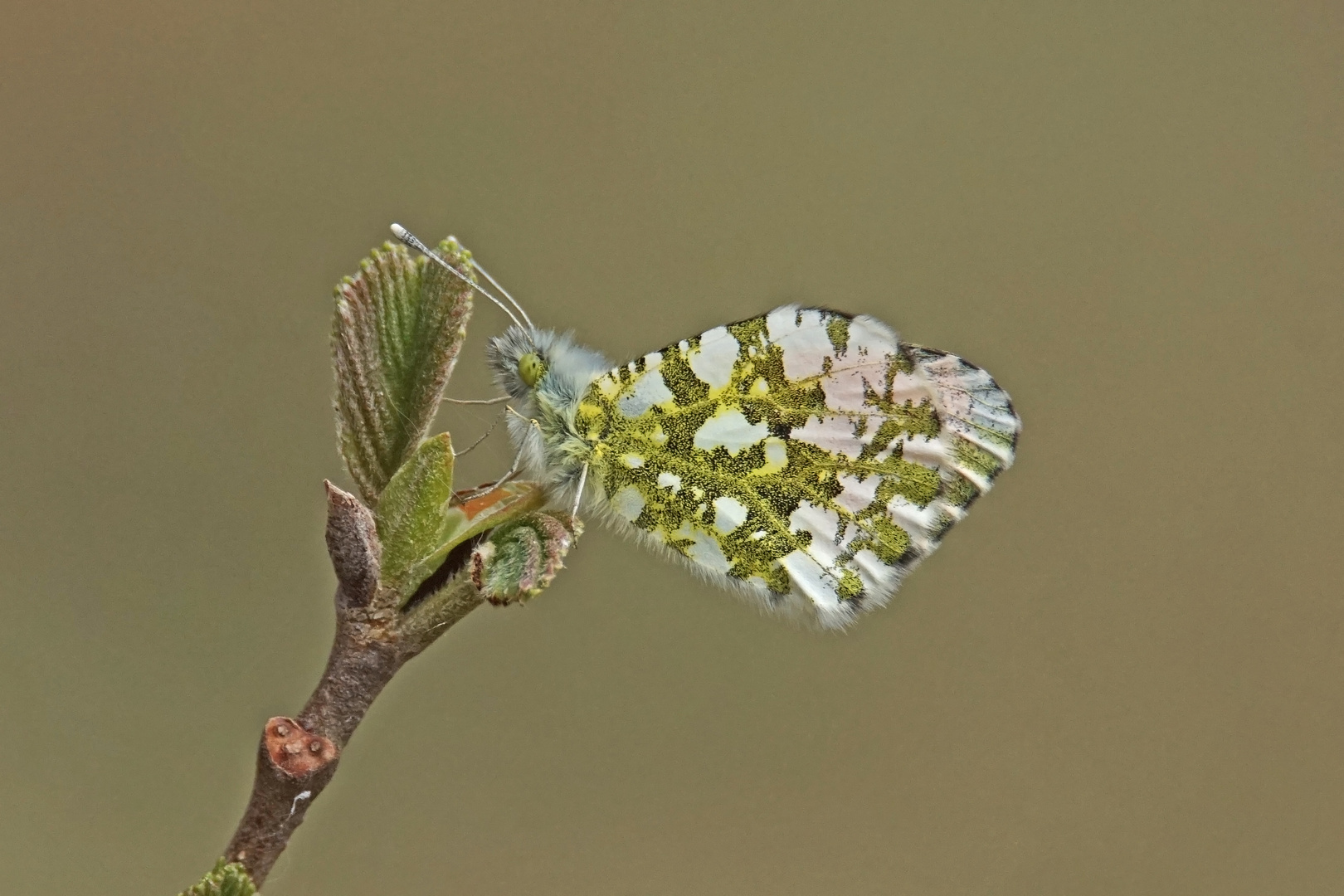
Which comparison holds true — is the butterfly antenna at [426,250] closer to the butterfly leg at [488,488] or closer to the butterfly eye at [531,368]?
the butterfly leg at [488,488]

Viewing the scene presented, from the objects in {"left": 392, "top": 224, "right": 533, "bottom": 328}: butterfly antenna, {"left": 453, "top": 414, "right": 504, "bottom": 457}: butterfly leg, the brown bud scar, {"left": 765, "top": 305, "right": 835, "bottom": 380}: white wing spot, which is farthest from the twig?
{"left": 765, "top": 305, "right": 835, "bottom": 380}: white wing spot

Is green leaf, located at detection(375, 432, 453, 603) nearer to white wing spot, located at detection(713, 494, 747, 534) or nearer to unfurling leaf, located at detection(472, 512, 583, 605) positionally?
unfurling leaf, located at detection(472, 512, 583, 605)

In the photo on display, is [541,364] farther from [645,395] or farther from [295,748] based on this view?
[295,748]

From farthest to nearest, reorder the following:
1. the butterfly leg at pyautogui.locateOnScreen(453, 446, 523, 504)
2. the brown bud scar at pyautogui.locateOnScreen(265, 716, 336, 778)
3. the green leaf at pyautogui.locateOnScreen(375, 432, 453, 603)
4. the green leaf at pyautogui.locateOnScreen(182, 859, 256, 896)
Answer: the butterfly leg at pyautogui.locateOnScreen(453, 446, 523, 504)
the green leaf at pyautogui.locateOnScreen(375, 432, 453, 603)
the brown bud scar at pyautogui.locateOnScreen(265, 716, 336, 778)
the green leaf at pyautogui.locateOnScreen(182, 859, 256, 896)

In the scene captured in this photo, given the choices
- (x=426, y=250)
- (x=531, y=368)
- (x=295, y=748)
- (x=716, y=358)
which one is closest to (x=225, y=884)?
(x=295, y=748)

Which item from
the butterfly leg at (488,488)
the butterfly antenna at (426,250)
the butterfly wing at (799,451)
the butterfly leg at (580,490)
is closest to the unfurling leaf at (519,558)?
the butterfly leg at (488,488)

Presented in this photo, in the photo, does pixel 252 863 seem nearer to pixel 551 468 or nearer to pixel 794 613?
pixel 551 468

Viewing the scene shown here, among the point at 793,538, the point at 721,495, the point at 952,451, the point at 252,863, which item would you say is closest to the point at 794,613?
the point at 793,538
